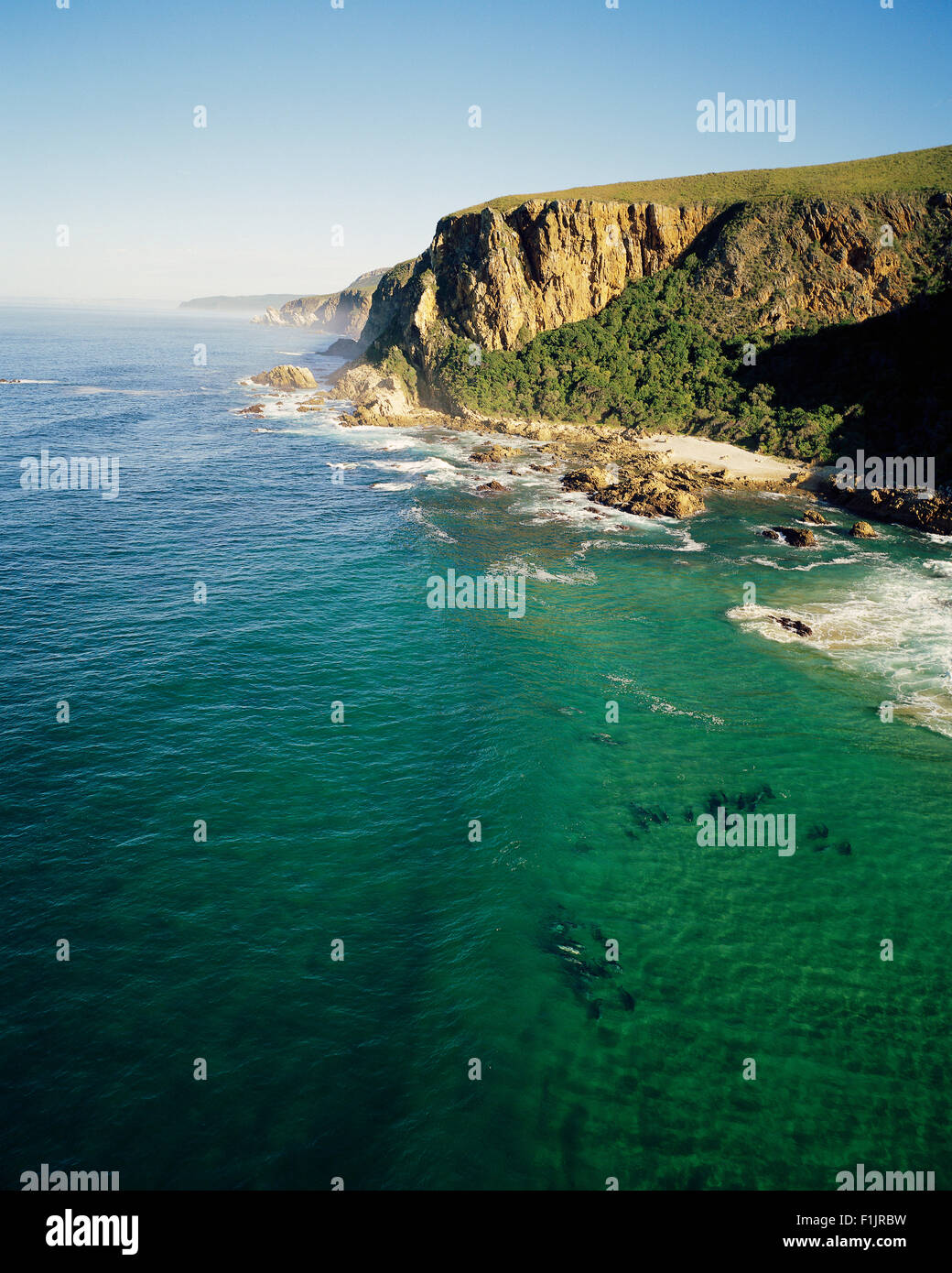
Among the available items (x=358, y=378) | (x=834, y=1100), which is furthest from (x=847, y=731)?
(x=358, y=378)

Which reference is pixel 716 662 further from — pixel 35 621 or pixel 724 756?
pixel 35 621

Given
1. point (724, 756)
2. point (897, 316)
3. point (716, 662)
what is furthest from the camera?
point (897, 316)

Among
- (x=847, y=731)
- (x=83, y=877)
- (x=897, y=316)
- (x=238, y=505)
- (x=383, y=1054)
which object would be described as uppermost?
(x=897, y=316)

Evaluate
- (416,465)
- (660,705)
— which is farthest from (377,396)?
(660,705)

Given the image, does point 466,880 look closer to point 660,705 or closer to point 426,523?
point 660,705

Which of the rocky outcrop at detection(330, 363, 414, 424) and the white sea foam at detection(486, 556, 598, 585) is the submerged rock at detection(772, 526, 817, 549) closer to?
the white sea foam at detection(486, 556, 598, 585)

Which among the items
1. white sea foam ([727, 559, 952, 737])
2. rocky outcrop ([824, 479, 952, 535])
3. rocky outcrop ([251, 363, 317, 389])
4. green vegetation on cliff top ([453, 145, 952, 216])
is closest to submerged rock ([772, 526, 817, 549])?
white sea foam ([727, 559, 952, 737])

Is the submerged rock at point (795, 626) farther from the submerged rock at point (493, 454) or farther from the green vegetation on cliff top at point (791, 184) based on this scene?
the green vegetation on cliff top at point (791, 184)
